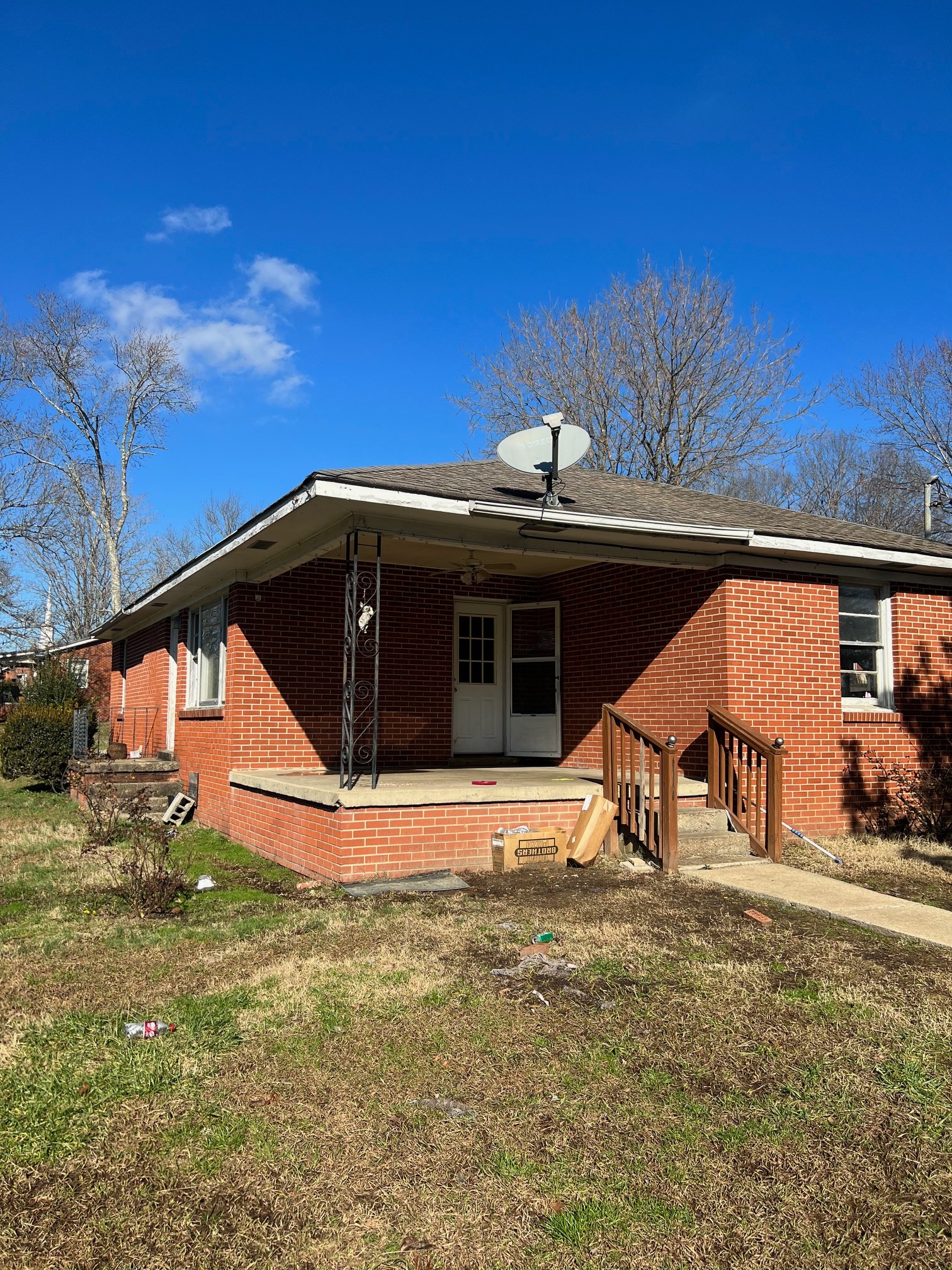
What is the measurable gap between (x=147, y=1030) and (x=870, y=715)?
8361mm

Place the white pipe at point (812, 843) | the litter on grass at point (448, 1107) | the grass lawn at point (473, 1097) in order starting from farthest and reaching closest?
the white pipe at point (812, 843) → the litter on grass at point (448, 1107) → the grass lawn at point (473, 1097)

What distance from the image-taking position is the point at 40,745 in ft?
52.3

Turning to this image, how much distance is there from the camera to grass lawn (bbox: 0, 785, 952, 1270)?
8.75 ft

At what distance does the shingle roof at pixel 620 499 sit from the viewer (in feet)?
26.1

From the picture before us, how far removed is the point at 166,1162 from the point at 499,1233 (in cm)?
114

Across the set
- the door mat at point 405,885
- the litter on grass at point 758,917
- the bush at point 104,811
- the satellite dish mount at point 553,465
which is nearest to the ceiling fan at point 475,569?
the satellite dish mount at point 553,465

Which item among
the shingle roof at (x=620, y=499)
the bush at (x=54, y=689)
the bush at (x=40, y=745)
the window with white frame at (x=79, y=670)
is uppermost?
the shingle roof at (x=620, y=499)

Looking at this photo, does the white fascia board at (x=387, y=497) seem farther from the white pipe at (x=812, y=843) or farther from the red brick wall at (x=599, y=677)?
the white pipe at (x=812, y=843)

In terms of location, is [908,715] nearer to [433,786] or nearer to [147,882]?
[433,786]

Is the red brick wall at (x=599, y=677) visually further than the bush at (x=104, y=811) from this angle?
Yes

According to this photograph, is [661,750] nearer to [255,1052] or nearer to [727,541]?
[727,541]

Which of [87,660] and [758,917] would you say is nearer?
[758,917]

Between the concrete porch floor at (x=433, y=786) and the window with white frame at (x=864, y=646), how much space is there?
2.40 metres

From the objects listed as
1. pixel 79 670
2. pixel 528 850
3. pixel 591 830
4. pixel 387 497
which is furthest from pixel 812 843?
pixel 79 670
